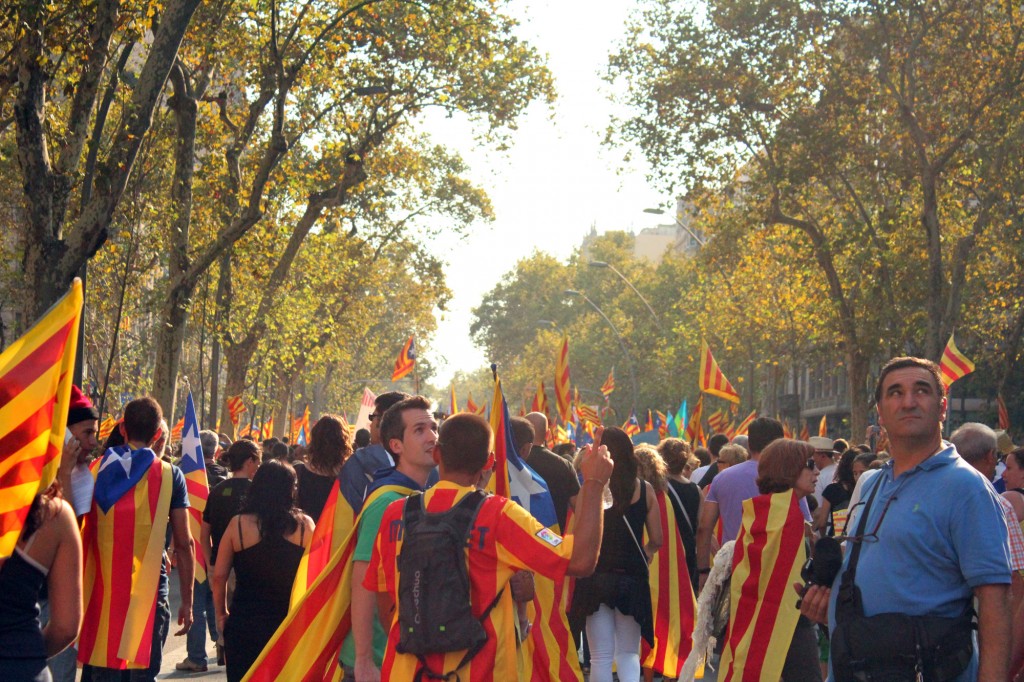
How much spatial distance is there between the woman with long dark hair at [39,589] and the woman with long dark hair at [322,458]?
149 inches

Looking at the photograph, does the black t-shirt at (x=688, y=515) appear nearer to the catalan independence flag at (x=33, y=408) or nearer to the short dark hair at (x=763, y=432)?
the short dark hair at (x=763, y=432)

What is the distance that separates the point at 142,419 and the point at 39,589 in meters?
2.85

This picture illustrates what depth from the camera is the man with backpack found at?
4.64 m

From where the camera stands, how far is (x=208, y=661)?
37.2 ft

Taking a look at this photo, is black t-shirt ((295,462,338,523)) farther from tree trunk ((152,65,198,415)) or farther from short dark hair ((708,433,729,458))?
tree trunk ((152,65,198,415))

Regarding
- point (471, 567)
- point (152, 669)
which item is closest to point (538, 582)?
point (471, 567)

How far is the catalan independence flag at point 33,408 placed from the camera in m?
3.97

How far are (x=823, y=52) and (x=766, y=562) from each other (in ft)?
65.6

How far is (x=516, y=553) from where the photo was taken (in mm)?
4672

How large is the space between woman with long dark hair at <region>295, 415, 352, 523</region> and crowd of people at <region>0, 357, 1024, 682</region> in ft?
0.05

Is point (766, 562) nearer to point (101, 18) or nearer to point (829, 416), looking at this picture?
point (101, 18)

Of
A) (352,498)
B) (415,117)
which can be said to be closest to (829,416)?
(415,117)

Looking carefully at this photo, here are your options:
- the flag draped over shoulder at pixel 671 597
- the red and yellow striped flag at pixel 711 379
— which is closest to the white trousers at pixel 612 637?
the flag draped over shoulder at pixel 671 597

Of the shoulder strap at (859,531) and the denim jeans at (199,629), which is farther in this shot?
the denim jeans at (199,629)
